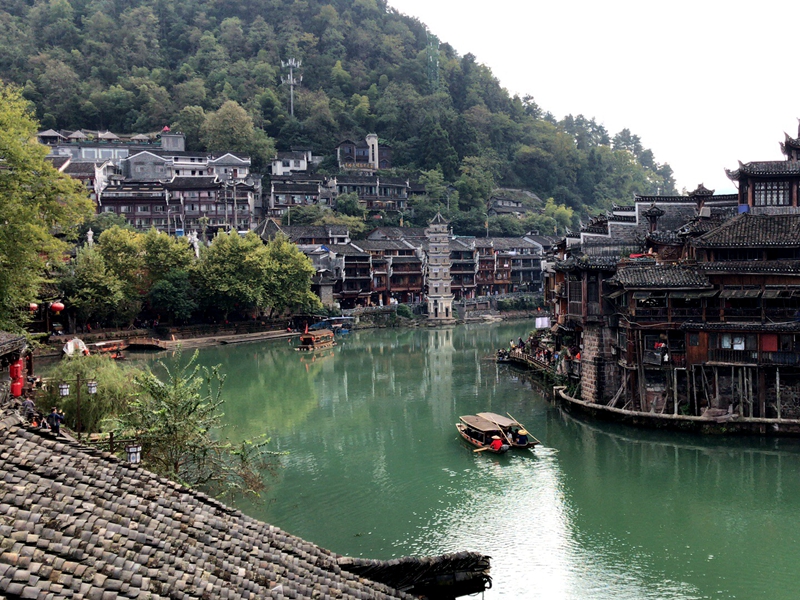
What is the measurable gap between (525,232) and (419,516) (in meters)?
75.6

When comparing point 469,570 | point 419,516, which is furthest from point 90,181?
point 469,570

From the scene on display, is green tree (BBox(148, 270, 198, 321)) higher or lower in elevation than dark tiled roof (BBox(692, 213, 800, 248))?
lower

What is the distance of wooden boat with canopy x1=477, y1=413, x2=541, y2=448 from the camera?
84.8ft

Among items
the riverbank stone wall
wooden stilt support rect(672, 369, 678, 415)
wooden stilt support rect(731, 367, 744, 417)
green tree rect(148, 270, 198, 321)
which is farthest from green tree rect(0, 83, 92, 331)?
green tree rect(148, 270, 198, 321)

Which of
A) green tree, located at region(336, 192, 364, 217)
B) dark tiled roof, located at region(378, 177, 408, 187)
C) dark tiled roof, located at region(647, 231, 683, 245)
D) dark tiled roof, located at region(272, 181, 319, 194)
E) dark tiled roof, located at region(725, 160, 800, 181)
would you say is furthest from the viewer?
dark tiled roof, located at region(378, 177, 408, 187)

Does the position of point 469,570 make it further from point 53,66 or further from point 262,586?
point 53,66

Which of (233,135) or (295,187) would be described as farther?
(233,135)

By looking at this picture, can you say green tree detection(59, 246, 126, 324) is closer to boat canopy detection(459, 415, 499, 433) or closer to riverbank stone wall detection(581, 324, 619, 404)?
boat canopy detection(459, 415, 499, 433)

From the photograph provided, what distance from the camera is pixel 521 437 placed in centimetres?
2612

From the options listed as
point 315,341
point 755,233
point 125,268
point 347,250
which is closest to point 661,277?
point 755,233

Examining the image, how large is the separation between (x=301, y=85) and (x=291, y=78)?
5829 mm

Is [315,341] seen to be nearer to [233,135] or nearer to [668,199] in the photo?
[668,199]

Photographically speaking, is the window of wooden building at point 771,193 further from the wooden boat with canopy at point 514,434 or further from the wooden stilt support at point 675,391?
the wooden boat with canopy at point 514,434

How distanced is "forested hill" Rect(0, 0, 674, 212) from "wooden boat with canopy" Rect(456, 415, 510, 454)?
69.4 meters
